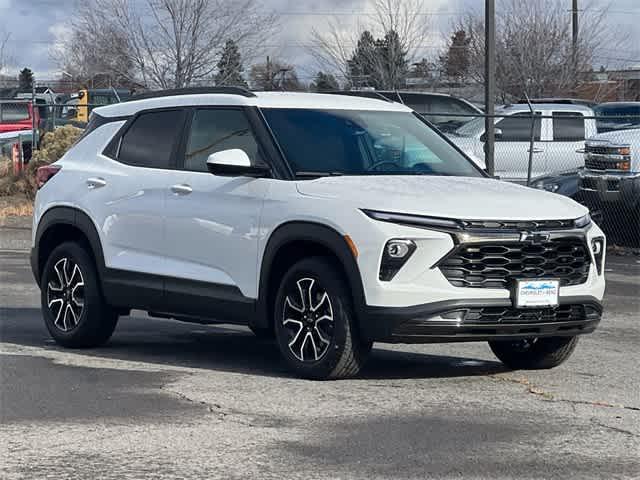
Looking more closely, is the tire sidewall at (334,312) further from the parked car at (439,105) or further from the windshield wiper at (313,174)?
the parked car at (439,105)

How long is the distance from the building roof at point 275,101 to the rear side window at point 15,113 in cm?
2461

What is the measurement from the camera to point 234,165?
8.47 metres

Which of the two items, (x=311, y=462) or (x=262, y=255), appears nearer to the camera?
(x=311, y=462)

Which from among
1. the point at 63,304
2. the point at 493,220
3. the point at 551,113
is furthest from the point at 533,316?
the point at 551,113

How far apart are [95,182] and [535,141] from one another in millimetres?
12716

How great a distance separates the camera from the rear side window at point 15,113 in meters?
34.0

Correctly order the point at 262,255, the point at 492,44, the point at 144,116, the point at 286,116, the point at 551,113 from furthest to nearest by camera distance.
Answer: the point at 551,113 < the point at 492,44 < the point at 144,116 < the point at 286,116 < the point at 262,255

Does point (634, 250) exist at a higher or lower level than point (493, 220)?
lower

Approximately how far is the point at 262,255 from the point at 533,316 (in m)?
1.71

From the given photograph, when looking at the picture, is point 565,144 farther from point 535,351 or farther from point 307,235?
point 307,235

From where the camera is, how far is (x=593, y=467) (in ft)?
20.0

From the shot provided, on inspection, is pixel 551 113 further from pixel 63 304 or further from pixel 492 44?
pixel 63 304

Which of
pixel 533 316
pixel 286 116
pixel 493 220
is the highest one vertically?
pixel 286 116

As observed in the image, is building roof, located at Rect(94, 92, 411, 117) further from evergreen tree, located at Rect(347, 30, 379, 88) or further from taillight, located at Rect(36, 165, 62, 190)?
evergreen tree, located at Rect(347, 30, 379, 88)
